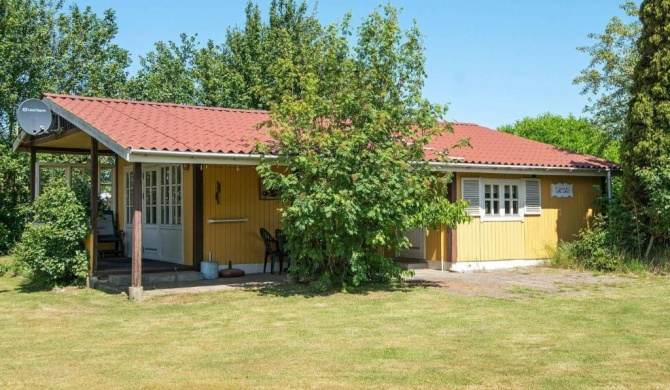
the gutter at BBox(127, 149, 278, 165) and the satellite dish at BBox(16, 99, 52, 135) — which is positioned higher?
the satellite dish at BBox(16, 99, 52, 135)

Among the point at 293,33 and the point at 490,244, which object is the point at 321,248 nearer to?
the point at 490,244

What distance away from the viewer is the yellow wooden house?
40.5ft

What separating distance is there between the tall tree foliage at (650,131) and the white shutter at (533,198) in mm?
1889

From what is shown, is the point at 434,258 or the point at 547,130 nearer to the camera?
the point at 434,258

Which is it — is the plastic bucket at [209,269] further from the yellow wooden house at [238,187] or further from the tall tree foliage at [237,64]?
the tall tree foliage at [237,64]

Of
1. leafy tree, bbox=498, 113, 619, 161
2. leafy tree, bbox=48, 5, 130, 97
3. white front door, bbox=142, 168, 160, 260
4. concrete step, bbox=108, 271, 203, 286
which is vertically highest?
leafy tree, bbox=48, 5, 130, 97

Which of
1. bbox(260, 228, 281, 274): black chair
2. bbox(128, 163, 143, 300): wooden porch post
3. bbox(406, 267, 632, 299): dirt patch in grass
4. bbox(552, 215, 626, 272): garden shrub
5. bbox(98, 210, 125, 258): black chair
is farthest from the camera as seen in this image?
bbox(98, 210, 125, 258): black chair

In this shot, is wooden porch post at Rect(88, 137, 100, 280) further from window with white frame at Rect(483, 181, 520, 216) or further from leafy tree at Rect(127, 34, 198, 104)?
leafy tree at Rect(127, 34, 198, 104)

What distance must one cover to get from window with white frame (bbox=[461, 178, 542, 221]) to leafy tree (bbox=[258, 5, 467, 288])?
3458 mm

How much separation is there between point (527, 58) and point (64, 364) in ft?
59.4

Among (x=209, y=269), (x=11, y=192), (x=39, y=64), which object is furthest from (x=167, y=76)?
(x=209, y=269)

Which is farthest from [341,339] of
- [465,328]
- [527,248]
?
[527,248]

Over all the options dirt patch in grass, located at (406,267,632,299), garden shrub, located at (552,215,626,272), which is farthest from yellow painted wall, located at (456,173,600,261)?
dirt patch in grass, located at (406,267,632,299)

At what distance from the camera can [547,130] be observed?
35.6 m
